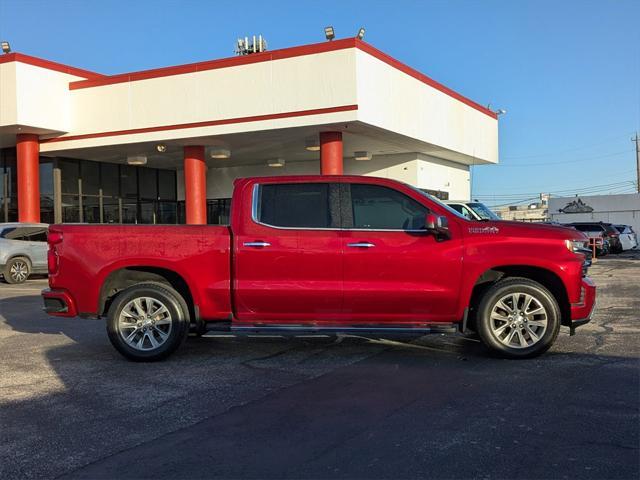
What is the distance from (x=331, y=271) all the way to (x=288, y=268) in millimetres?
469

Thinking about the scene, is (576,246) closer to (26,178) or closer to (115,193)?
(26,178)

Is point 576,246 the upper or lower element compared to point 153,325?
upper

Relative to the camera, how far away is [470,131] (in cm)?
2556

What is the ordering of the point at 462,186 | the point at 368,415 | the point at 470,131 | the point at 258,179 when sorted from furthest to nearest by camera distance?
1. the point at 462,186
2. the point at 470,131
3. the point at 258,179
4. the point at 368,415

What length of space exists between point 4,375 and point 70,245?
1.51m

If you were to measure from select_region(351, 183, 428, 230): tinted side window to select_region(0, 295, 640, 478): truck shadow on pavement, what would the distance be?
1.52 metres

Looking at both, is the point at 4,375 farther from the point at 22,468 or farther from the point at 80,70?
the point at 80,70

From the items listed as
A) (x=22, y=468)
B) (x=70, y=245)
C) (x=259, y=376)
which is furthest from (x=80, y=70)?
(x=22, y=468)

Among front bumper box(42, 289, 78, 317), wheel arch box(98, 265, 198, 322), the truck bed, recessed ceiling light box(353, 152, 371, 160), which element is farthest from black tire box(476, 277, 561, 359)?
recessed ceiling light box(353, 152, 371, 160)

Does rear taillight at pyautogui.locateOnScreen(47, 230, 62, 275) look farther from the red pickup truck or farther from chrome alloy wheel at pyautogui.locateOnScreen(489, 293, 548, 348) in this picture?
chrome alloy wheel at pyautogui.locateOnScreen(489, 293, 548, 348)

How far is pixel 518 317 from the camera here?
6406 mm

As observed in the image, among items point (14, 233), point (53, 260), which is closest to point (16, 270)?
point (14, 233)

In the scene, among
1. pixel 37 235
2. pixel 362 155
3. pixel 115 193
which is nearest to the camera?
pixel 37 235

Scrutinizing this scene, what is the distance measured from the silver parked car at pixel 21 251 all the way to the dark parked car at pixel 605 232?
76.4ft
